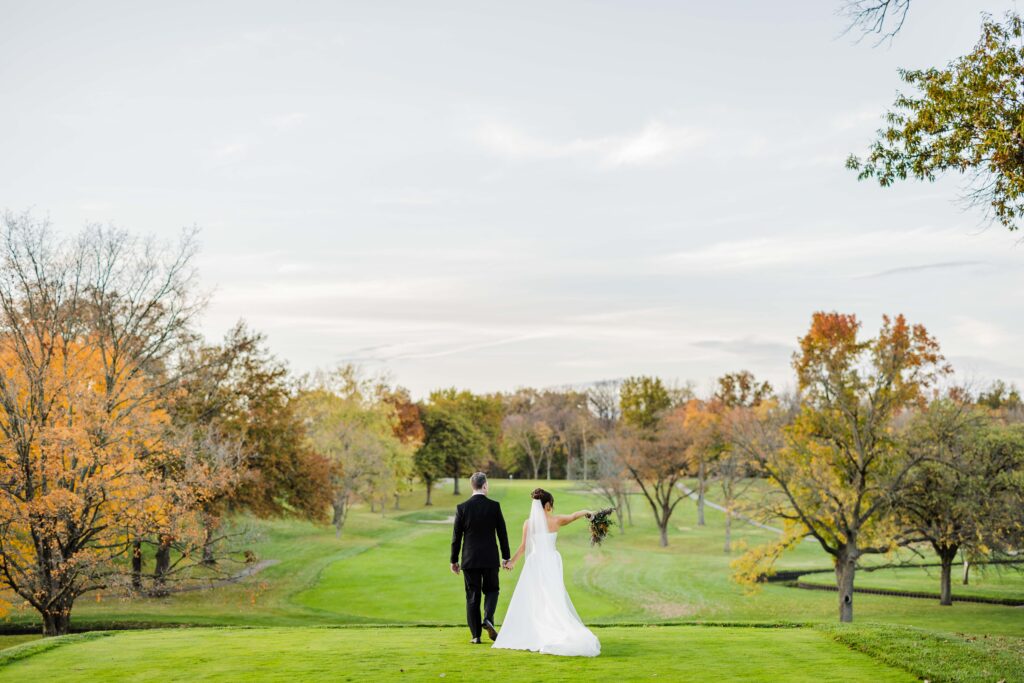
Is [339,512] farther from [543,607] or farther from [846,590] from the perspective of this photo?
[543,607]

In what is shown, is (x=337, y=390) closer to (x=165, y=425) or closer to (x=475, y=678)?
(x=165, y=425)

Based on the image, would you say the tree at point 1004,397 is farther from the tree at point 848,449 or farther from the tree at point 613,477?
the tree at point 848,449

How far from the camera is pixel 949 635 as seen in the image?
568 inches

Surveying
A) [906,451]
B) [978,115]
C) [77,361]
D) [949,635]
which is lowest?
[949,635]

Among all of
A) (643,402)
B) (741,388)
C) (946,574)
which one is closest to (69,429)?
(946,574)

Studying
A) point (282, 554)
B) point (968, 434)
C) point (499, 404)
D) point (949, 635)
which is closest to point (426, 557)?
point (282, 554)

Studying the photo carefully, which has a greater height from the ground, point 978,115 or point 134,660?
point 978,115

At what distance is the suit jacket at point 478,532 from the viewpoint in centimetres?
1280

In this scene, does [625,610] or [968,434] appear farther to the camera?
[625,610]

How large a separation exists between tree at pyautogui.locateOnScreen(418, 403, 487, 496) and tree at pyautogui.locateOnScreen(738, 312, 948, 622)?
195ft

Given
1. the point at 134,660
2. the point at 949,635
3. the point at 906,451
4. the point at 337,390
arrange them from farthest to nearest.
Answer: the point at 337,390
the point at 906,451
the point at 949,635
the point at 134,660

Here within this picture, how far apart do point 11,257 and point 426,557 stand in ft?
95.5

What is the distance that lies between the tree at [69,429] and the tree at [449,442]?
56779mm

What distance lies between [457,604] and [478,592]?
2594cm
